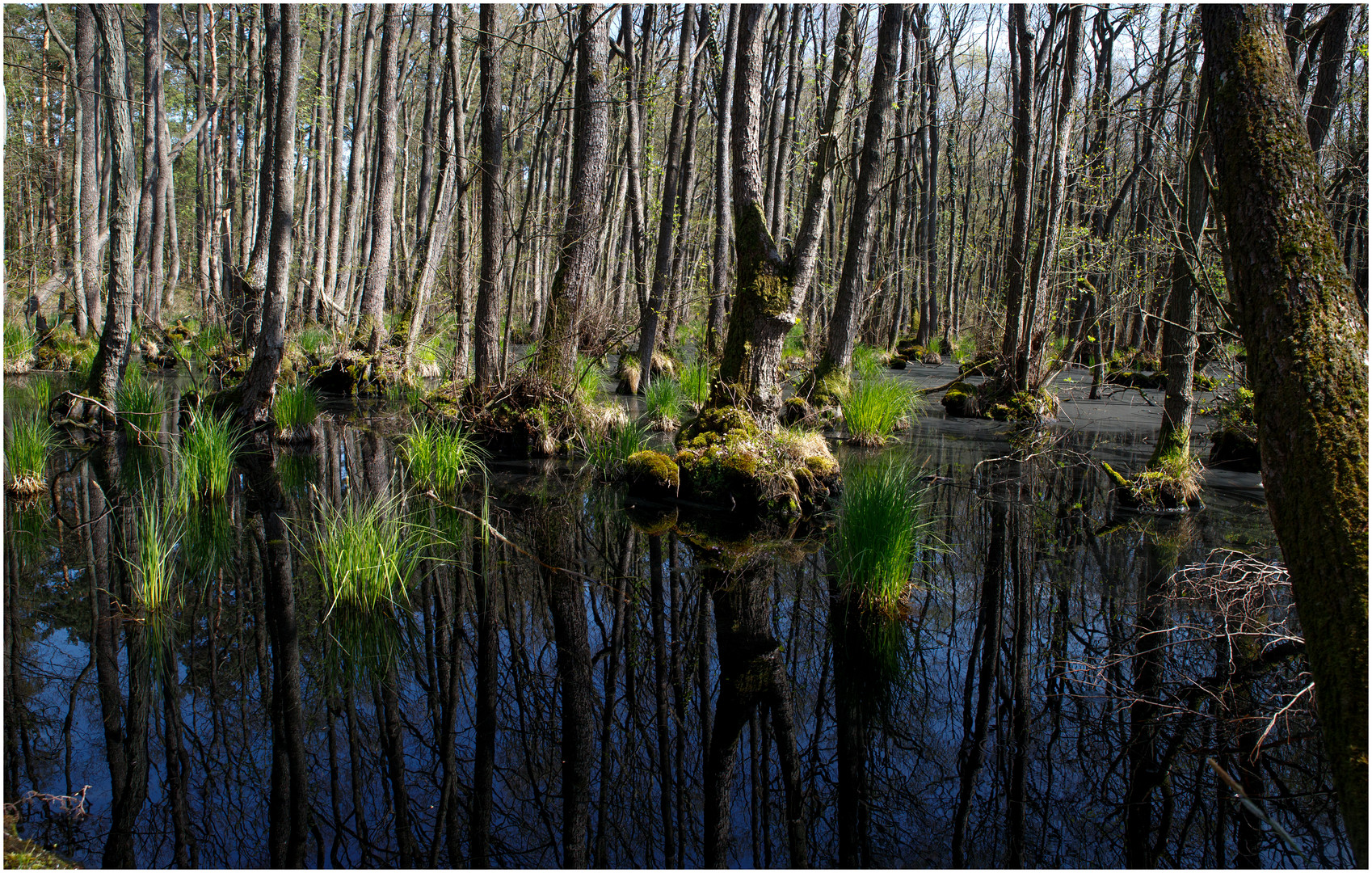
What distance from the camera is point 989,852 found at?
2.69m

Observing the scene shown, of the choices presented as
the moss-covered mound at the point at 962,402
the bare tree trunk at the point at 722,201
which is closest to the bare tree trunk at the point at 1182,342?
the moss-covered mound at the point at 962,402

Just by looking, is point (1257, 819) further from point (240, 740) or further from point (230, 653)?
point (230, 653)

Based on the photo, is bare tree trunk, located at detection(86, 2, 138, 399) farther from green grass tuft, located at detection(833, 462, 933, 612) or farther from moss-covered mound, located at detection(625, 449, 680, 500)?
green grass tuft, located at detection(833, 462, 933, 612)

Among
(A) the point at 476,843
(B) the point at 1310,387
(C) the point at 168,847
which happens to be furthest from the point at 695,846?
(B) the point at 1310,387

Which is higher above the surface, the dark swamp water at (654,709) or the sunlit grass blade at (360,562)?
the sunlit grass blade at (360,562)

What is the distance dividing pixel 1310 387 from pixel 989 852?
1.75m

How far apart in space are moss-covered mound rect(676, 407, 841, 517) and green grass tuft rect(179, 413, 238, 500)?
3858 mm

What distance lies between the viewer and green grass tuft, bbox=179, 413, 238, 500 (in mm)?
6500

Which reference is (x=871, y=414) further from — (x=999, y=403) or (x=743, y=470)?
(x=999, y=403)

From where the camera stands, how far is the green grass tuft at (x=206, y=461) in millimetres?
6500

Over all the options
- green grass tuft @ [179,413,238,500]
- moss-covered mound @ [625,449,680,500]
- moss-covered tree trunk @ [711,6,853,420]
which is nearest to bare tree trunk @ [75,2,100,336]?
green grass tuft @ [179,413,238,500]

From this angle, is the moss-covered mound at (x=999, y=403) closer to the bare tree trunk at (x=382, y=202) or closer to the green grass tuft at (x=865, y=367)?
the green grass tuft at (x=865, y=367)

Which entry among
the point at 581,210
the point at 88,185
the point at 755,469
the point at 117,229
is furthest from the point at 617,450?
the point at 88,185

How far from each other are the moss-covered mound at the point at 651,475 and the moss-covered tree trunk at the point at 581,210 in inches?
69.7
